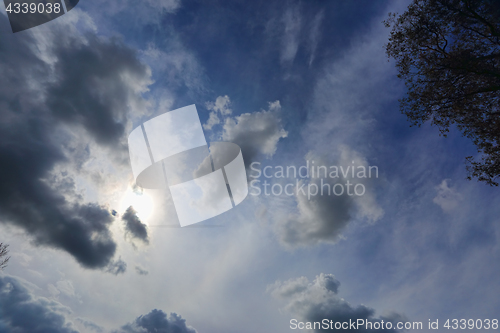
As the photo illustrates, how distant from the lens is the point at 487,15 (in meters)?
13.1

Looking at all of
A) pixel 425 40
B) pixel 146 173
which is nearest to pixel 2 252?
pixel 146 173

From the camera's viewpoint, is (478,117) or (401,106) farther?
(401,106)

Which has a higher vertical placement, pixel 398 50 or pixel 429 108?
pixel 398 50

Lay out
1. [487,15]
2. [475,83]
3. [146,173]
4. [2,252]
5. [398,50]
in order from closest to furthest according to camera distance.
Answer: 1. [487,15]
2. [475,83]
3. [398,50]
4. [146,173]
5. [2,252]

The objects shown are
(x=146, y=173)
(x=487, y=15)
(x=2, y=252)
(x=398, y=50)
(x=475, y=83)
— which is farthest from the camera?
(x=2, y=252)

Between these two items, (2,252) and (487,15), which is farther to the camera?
(2,252)

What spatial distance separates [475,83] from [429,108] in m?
2.86

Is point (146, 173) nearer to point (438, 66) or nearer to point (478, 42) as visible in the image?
point (438, 66)

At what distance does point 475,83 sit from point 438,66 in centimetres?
283

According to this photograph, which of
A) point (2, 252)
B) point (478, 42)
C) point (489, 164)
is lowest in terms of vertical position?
point (2, 252)

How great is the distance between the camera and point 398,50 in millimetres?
15141

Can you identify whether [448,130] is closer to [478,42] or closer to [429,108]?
[429,108]

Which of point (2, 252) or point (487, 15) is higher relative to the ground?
point (487, 15)

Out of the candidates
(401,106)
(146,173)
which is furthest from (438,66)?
(146,173)
